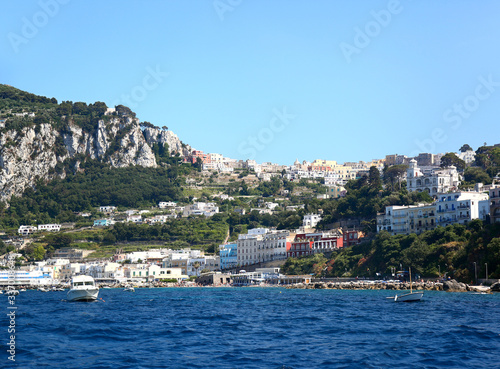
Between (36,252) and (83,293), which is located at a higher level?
(36,252)

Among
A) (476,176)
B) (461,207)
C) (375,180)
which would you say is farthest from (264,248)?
(461,207)

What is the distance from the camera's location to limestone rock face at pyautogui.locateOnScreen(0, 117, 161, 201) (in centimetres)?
15338

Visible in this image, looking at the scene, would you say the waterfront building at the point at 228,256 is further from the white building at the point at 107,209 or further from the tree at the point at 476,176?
the white building at the point at 107,209

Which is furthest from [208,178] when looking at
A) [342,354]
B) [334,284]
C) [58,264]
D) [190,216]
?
[342,354]

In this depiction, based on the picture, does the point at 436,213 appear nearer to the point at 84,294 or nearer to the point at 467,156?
the point at 84,294

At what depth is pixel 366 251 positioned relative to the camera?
276 ft

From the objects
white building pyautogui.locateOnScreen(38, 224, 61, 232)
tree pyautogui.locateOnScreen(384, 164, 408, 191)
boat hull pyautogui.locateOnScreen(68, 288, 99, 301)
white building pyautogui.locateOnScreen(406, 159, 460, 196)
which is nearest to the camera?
boat hull pyautogui.locateOnScreen(68, 288, 99, 301)

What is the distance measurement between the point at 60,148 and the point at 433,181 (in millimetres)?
102779

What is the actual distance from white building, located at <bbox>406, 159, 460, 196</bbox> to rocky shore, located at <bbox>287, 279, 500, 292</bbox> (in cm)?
2764

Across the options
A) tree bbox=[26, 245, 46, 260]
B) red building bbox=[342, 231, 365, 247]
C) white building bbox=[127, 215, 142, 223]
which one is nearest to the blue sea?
red building bbox=[342, 231, 365, 247]

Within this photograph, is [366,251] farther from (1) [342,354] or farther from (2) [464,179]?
(1) [342,354]

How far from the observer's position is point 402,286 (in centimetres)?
6525

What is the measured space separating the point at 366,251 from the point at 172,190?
297 ft

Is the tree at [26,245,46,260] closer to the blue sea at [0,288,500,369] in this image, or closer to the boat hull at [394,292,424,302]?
the blue sea at [0,288,500,369]
